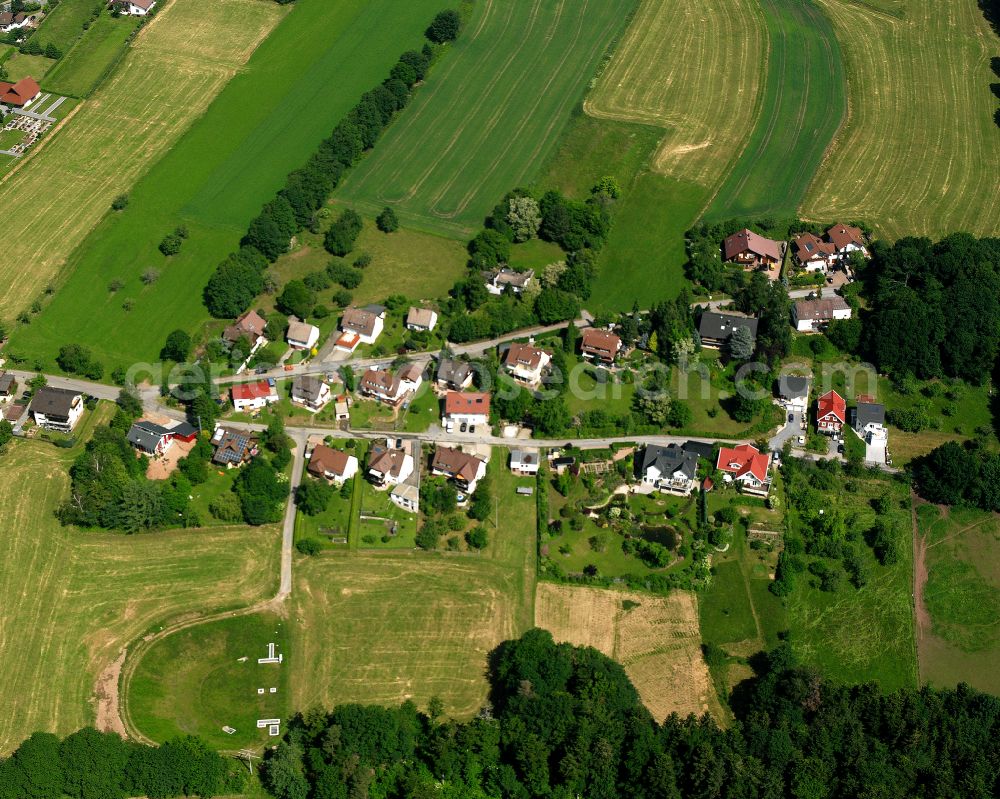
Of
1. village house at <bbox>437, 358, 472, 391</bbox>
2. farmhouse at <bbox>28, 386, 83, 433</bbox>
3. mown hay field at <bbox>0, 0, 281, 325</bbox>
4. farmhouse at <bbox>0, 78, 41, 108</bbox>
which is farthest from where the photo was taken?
farmhouse at <bbox>0, 78, 41, 108</bbox>

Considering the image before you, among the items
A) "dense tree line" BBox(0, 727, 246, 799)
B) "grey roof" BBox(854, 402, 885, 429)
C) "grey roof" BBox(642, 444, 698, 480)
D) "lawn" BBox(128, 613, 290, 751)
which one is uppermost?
"grey roof" BBox(854, 402, 885, 429)

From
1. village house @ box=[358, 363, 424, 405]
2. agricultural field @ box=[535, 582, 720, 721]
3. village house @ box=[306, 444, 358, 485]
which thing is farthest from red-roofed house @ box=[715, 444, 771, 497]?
village house @ box=[306, 444, 358, 485]

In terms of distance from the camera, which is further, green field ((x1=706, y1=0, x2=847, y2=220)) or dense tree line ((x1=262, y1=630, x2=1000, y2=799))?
green field ((x1=706, y1=0, x2=847, y2=220))

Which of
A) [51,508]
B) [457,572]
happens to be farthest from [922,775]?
[51,508]

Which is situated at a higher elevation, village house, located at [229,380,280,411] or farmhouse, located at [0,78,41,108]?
farmhouse, located at [0,78,41,108]

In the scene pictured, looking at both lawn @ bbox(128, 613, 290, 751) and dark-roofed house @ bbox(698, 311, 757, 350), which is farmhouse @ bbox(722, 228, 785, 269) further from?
lawn @ bbox(128, 613, 290, 751)

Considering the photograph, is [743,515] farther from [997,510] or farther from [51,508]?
[51,508]

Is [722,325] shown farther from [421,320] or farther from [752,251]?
[421,320]

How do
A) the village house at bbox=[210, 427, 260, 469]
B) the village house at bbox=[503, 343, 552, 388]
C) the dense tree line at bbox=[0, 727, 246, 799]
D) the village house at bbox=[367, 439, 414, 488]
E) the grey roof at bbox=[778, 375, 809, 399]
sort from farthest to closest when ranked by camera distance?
the village house at bbox=[503, 343, 552, 388]
the grey roof at bbox=[778, 375, 809, 399]
the village house at bbox=[210, 427, 260, 469]
the village house at bbox=[367, 439, 414, 488]
the dense tree line at bbox=[0, 727, 246, 799]
